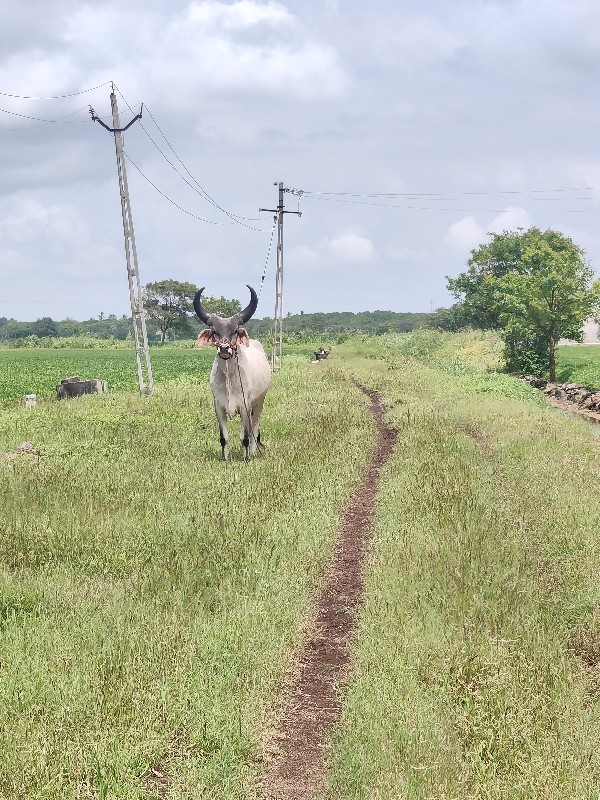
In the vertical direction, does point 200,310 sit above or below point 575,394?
above

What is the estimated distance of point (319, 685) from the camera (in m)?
5.94

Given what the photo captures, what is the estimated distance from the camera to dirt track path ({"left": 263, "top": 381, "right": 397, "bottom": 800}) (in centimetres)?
476

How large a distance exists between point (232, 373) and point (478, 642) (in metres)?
8.78

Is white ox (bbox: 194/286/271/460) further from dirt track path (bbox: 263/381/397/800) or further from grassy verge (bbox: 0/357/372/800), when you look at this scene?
dirt track path (bbox: 263/381/397/800)

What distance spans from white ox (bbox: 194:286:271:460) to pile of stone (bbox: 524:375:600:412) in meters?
18.9

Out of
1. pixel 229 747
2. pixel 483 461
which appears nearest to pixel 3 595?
pixel 229 747

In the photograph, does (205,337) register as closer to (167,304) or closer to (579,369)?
(579,369)

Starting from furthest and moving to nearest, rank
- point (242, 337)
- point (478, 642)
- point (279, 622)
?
point (242, 337) < point (279, 622) < point (478, 642)

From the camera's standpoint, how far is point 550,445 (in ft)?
50.7

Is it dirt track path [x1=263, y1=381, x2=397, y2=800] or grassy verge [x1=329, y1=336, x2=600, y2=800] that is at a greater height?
grassy verge [x1=329, y1=336, x2=600, y2=800]

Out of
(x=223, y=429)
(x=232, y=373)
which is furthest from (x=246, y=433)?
(x=232, y=373)

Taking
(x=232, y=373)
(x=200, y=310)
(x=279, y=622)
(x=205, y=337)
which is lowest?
(x=279, y=622)

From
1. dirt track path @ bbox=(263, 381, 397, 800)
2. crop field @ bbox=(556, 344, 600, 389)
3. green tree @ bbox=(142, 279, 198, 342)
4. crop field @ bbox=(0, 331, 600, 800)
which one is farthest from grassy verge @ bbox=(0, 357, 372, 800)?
green tree @ bbox=(142, 279, 198, 342)

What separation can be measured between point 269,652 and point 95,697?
4.63 feet
